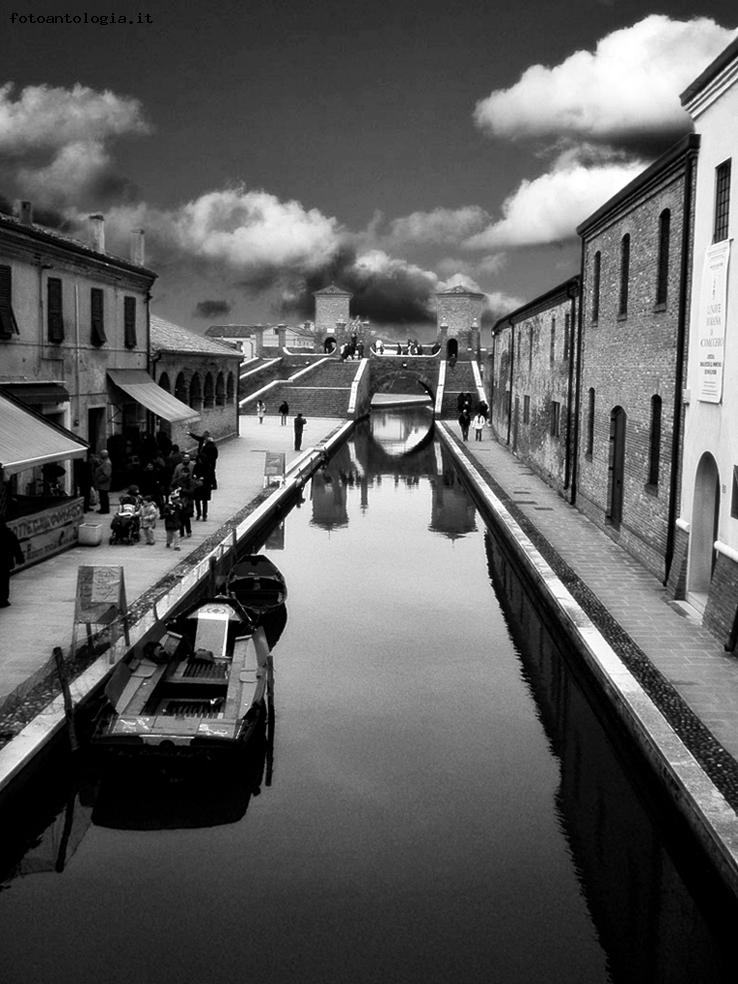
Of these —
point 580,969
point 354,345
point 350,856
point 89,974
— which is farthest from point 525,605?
point 354,345

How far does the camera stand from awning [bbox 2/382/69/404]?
65.4ft

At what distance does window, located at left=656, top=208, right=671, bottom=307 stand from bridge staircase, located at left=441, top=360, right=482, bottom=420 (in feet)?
142

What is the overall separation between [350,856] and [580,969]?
2167 mm

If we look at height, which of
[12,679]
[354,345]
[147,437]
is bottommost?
[12,679]

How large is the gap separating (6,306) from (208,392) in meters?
17.6

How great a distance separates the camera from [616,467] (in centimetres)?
2078

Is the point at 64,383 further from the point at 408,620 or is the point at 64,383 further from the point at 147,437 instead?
the point at 408,620

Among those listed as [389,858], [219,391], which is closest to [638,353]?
[389,858]

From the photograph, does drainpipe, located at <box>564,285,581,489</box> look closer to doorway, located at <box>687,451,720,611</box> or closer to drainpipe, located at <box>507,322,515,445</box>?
doorway, located at <box>687,451,720,611</box>

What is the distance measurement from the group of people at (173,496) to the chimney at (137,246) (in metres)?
7.59

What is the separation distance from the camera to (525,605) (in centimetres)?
1695

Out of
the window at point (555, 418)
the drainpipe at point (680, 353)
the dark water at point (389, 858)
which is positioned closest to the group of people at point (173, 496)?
the dark water at point (389, 858)

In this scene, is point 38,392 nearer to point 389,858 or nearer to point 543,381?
point 389,858

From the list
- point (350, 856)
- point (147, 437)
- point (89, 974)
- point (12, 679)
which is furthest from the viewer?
point (147, 437)
